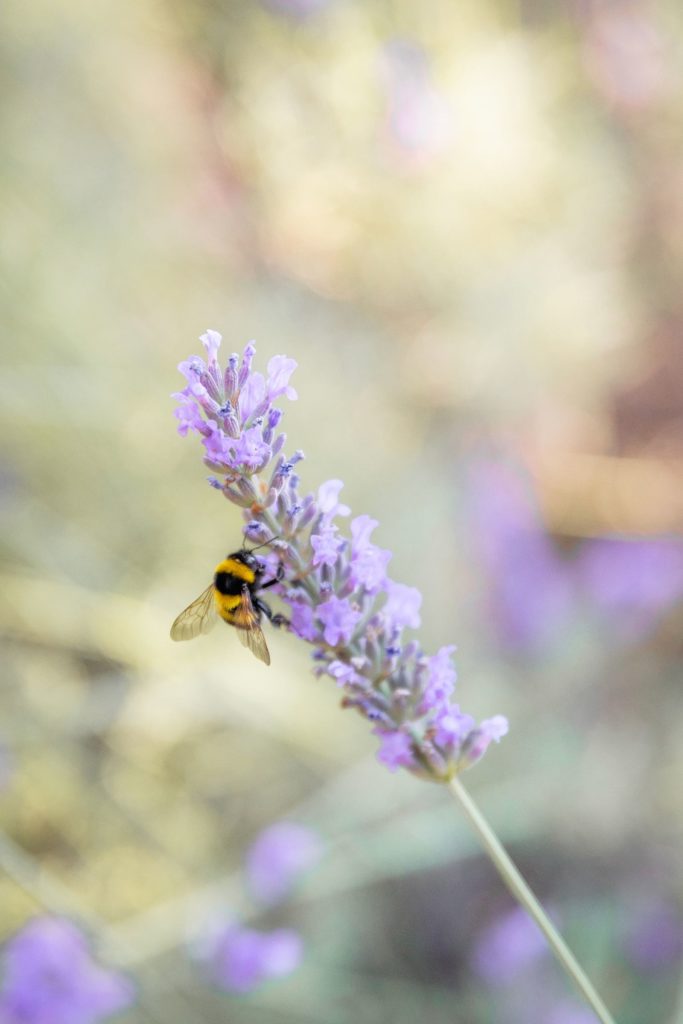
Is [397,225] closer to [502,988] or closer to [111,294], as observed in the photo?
[111,294]


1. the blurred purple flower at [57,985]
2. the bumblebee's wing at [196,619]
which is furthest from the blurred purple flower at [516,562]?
the bumblebee's wing at [196,619]

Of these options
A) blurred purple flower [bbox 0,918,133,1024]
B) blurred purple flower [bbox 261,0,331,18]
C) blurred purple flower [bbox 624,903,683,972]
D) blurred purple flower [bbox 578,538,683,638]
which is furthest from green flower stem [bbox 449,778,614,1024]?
blurred purple flower [bbox 261,0,331,18]

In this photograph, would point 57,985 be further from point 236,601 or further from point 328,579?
point 328,579

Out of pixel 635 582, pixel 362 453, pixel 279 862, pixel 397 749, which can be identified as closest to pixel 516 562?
pixel 635 582

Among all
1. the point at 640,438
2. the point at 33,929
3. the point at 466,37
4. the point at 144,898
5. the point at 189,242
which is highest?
the point at 466,37

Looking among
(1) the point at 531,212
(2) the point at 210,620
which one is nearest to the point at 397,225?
(1) the point at 531,212

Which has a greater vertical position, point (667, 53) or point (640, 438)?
point (667, 53)

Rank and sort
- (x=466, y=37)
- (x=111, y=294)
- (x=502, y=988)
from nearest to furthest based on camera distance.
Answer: (x=502, y=988)
(x=111, y=294)
(x=466, y=37)
